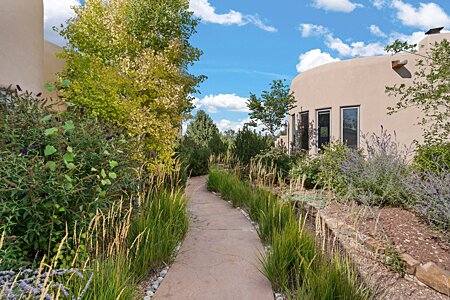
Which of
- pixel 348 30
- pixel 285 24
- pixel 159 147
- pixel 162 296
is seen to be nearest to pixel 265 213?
pixel 162 296

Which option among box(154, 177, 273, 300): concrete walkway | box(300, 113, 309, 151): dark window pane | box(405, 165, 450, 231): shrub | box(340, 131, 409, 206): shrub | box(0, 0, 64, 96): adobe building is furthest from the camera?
box(300, 113, 309, 151): dark window pane

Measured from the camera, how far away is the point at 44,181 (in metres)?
2.15

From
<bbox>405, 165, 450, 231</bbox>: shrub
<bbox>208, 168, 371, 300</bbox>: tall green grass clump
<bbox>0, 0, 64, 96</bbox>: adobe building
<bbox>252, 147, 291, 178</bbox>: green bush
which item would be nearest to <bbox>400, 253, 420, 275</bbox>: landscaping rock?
<bbox>405, 165, 450, 231</bbox>: shrub

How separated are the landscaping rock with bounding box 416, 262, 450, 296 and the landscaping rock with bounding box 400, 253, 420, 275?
40 millimetres

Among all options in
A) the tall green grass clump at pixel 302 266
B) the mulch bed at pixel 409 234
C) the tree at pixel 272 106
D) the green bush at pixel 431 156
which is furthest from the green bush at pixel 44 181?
the tree at pixel 272 106

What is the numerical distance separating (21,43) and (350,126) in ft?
28.5

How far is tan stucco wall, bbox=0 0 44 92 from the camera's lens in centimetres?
437

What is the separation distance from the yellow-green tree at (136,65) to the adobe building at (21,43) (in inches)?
28.8

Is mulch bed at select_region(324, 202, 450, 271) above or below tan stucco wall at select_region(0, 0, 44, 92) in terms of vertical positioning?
below

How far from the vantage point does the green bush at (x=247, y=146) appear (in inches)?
336

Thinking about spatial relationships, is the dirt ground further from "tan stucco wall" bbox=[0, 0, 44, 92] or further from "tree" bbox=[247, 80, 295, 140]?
"tree" bbox=[247, 80, 295, 140]

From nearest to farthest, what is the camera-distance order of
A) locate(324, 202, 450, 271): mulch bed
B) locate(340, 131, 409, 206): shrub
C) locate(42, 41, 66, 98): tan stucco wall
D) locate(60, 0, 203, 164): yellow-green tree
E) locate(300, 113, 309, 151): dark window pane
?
locate(324, 202, 450, 271): mulch bed < locate(340, 131, 409, 206): shrub < locate(60, 0, 203, 164): yellow-green tree < locate(42, 41, 66, 98): tan stucco wall < locate(300, 113, 309, 151): dark window pane

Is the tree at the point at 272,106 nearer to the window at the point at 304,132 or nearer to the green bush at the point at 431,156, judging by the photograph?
the window at the point at 304,132

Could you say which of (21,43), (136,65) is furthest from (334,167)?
(21,43)
